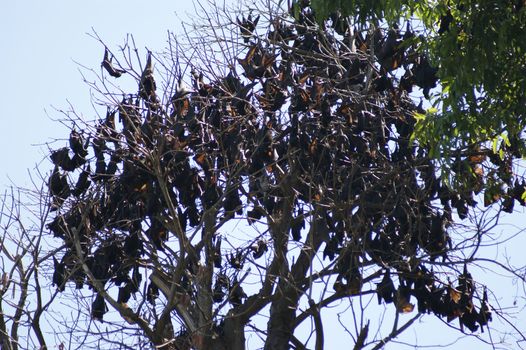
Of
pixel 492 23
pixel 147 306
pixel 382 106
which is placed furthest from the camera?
pixel 382 106

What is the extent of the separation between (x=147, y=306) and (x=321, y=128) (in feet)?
7.22

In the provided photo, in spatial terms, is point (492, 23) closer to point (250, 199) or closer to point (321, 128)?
point (321, 128)

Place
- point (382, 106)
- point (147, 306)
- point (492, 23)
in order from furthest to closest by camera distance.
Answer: point (382, 106), point (147, 306), point (492, 23)

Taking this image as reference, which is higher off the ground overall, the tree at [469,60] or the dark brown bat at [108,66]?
the dark brown bat at [108,66]

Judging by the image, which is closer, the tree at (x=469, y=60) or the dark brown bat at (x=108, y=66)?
the tree at (x=469, y=60)

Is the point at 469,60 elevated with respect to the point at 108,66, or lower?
lower

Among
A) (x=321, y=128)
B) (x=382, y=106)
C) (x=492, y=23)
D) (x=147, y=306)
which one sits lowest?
(x=147, y=306)

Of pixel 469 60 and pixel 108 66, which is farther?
pixel 108 66

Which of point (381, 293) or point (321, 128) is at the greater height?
point (321, 128)

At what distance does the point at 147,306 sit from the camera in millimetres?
10195

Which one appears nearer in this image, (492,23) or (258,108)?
(492,23)

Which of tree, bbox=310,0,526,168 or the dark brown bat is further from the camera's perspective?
the dark brown bat

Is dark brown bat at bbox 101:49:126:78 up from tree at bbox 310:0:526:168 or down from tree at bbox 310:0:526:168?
up

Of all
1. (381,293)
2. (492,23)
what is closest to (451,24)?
(492,23)
